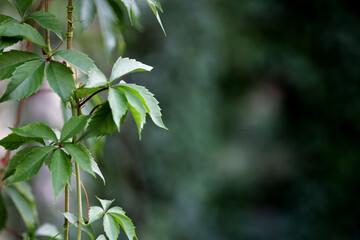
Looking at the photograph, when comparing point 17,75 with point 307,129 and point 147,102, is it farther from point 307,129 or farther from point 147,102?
point 307,129

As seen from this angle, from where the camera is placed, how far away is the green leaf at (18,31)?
47cm

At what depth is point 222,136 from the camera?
131 inches

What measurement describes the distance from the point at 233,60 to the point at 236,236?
1.43 m

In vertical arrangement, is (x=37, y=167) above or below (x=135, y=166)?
above

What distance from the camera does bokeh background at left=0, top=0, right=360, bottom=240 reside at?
272 cm

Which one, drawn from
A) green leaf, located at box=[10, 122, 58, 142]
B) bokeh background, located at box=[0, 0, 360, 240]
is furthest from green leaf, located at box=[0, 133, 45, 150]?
bokeh background, located at box=[0, 0, 360, 240]

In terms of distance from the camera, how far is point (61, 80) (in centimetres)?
48

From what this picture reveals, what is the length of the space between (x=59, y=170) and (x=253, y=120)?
321cm

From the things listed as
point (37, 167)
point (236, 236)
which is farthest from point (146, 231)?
point (37, 167)

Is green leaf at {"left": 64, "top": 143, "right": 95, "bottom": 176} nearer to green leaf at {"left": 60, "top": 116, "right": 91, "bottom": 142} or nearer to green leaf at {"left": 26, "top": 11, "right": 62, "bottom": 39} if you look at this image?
green leaf at {"left": 60, "top": 116, "right": 91, "bottom": 142}

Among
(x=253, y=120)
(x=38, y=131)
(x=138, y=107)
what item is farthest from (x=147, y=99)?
(x=253, y=120)

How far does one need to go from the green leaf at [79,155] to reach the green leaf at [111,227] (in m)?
0.10

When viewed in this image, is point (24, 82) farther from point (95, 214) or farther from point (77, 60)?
point (95, 214)

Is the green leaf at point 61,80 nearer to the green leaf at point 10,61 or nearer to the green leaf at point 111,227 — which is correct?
the green leaf at point 10,61
